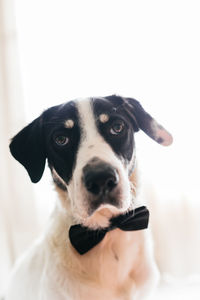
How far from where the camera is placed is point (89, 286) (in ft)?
3.13

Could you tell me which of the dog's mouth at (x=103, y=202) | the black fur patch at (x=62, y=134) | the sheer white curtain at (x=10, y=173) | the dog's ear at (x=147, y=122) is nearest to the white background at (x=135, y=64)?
the sheer white curtain at (x=10, y=173)

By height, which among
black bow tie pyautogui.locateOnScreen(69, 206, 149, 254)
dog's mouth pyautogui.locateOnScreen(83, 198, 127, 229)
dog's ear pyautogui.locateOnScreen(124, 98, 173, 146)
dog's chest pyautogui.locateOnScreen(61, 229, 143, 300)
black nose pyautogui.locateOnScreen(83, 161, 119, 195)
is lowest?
dog's chest pyautogui.locateOnScreen(61, 229, 143, 300)

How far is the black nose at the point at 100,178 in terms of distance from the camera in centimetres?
80

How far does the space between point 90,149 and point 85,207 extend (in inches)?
5.8

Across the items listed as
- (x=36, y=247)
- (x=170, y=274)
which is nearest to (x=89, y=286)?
(x=36, y=247)

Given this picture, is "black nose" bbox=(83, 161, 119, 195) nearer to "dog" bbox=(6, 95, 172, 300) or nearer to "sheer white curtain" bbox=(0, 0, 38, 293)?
"dog" bbox=(6, 95, 172, 300)

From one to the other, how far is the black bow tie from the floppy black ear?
203 mm

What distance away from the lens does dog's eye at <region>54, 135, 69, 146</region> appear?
975mm

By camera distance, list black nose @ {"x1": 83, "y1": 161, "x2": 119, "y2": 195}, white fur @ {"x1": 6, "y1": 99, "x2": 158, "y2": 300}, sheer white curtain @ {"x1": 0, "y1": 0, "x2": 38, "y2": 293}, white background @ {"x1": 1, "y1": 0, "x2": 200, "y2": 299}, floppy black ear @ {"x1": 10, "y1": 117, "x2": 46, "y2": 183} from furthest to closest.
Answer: sheer white curtain @ {"x1": 0, "y1": 0, "x2": 38, "y2": 293}, white background @ {"x1": 1, "y1": 0, "x2": 200, "y2": 299}, floppy black ear @ {"x1": 10, "y1": 117, "x2": 46, "y2": 183}, white fur @ {"x1": 6, "y1": 99, "x2": 158, "y2": 300}, black nose @ {"x1": 83, "y1": 161, "x2": 119, "y2": 195}

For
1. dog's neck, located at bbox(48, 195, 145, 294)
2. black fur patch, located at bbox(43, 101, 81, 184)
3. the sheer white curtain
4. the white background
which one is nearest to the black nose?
black fur patch, located at bbox(43, 101, 81, 184)

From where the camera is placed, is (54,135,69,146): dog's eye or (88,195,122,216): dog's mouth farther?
(54,135,69,146): dog's eye

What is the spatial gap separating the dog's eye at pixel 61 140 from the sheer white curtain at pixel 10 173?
2.51 feet

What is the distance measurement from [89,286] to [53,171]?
0.34 m

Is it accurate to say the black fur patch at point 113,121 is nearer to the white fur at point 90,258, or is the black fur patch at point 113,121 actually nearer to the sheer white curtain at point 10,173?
the white fur at point 90,258
